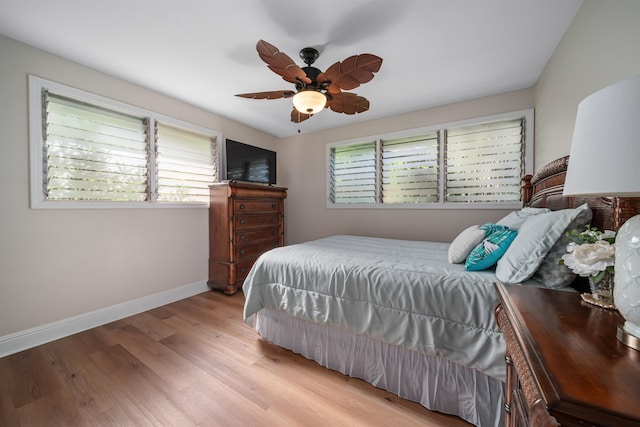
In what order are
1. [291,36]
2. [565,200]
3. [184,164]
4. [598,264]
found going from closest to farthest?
[598,264], [565,200], [291,36], [184,164]

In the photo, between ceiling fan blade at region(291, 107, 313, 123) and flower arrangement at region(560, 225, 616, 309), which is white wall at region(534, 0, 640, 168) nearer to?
flower arrangement at region(560, 225, 616, 309)

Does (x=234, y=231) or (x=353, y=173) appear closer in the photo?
(x=234, y=231)

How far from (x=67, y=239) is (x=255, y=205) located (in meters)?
1.87

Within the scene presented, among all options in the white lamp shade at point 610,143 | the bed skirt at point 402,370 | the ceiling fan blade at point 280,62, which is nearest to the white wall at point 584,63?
the white lamp shade at point 610,143

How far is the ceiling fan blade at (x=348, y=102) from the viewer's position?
1.99 metres

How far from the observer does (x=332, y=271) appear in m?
1.63

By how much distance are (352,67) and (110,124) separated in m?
2.48

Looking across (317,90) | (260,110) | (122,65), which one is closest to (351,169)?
(260,110)

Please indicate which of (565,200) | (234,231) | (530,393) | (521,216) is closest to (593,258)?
(530,393)

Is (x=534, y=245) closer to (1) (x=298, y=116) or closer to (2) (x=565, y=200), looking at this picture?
(2) (x=565, y=200)

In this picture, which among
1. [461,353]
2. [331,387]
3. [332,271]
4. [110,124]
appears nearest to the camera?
[461,353]

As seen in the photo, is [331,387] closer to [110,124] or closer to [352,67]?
[352,67]

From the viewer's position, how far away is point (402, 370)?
146 centimetres

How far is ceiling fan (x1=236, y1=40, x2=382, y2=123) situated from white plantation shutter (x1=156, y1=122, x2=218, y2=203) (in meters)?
1.56
